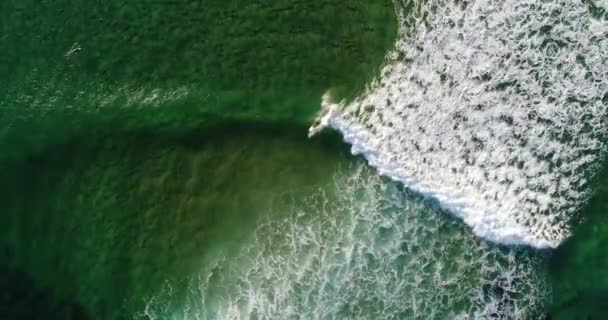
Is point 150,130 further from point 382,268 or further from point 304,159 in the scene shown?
point 382,268

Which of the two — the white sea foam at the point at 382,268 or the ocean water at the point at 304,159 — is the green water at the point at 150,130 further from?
the white sea foam at the point at 382,268

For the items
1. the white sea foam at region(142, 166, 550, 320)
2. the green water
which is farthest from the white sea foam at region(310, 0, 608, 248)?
the green water

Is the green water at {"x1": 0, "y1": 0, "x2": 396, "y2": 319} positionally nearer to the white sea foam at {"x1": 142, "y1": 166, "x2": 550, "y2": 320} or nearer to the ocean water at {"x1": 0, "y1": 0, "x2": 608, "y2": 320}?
the ocean water at {"x1": 0, "y1": 0, "x2": 608, "y2": 320}

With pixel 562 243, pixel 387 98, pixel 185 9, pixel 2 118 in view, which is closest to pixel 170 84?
pixel 185 9

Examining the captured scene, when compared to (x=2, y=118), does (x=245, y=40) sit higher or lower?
higher

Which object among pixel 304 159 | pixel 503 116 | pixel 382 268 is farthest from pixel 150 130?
pixel 503 116

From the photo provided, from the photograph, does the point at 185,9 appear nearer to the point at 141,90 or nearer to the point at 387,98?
the point at 141,90

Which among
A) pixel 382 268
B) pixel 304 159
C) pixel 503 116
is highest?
pixel 503 116
